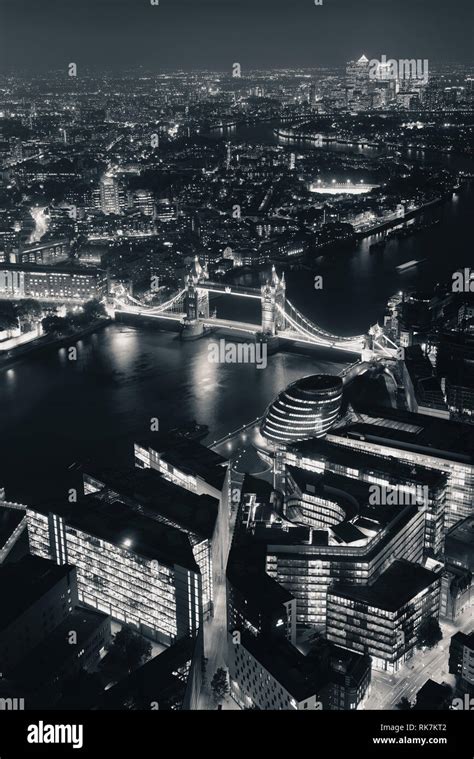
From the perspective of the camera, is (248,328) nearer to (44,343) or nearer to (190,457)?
(44,343)

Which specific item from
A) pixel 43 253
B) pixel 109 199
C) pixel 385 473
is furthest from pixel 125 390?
pixel 109 199

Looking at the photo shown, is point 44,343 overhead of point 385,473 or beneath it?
beneath

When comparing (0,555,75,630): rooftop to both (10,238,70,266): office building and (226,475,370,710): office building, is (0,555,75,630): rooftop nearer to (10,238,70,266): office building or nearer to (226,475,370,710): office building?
(226,475,370,710): office building

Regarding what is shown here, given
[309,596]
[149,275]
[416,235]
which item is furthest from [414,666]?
[416,235]

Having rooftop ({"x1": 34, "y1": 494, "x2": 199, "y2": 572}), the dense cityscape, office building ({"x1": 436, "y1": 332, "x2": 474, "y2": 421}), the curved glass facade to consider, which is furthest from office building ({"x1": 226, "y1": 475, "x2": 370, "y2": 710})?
office building ({"x1": 436, "y1": 332, "x2": 474, "y2": 421})

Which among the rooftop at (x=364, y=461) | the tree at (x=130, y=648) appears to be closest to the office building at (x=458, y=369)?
the rooftop at (x=364, y=461)

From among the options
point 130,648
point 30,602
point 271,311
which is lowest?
point 130,648

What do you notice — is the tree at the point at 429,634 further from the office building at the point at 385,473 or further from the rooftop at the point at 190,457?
the rooftop at the point at 190,457
